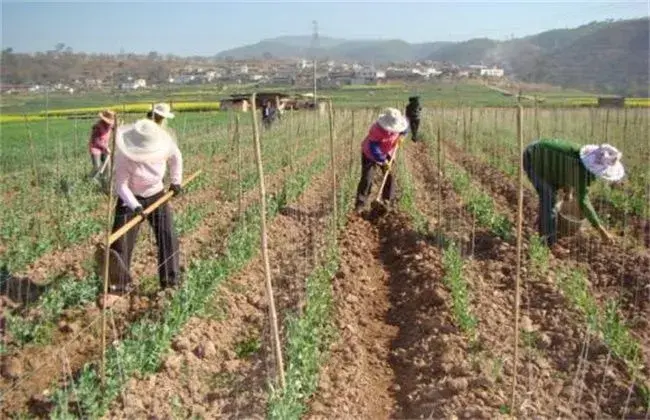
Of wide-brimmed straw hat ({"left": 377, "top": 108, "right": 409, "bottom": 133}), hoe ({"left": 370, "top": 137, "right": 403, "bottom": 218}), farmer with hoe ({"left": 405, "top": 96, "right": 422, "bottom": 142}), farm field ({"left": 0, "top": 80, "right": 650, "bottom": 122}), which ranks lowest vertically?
hoe ({"left": 370, "top": 137, "right": 403, "bottom": 218})

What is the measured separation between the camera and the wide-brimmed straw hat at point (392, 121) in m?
7.95

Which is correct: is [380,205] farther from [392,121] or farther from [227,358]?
[227,358]

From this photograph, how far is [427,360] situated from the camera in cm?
450

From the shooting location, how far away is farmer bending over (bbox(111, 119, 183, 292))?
510 cm

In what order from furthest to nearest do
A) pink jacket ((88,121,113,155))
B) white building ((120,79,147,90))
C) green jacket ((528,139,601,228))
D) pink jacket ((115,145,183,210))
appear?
white building ((120,79,147,90))
pink jacket ((88,121,113,155))
green jacket ((528,139,601,228))
pink jacket ((115,145,183,210))

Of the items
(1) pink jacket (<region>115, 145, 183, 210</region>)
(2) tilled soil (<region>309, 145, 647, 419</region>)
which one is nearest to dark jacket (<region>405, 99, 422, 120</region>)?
(2) tilled soil (<region>309, 145, 647, 419</region>)

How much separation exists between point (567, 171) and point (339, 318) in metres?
2.67

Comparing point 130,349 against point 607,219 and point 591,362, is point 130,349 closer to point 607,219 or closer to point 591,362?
point 591,362

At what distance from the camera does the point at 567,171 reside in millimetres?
6305

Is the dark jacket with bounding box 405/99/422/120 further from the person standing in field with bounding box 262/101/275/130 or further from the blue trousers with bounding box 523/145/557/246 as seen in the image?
the blue trousers with bounding box 523/145/557/246

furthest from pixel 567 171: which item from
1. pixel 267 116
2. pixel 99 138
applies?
pixel 267 116

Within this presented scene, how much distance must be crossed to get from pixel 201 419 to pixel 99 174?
7606mm

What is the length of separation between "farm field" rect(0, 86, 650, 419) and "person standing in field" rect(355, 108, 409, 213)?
1.21 ft

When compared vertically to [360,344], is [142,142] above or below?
above
